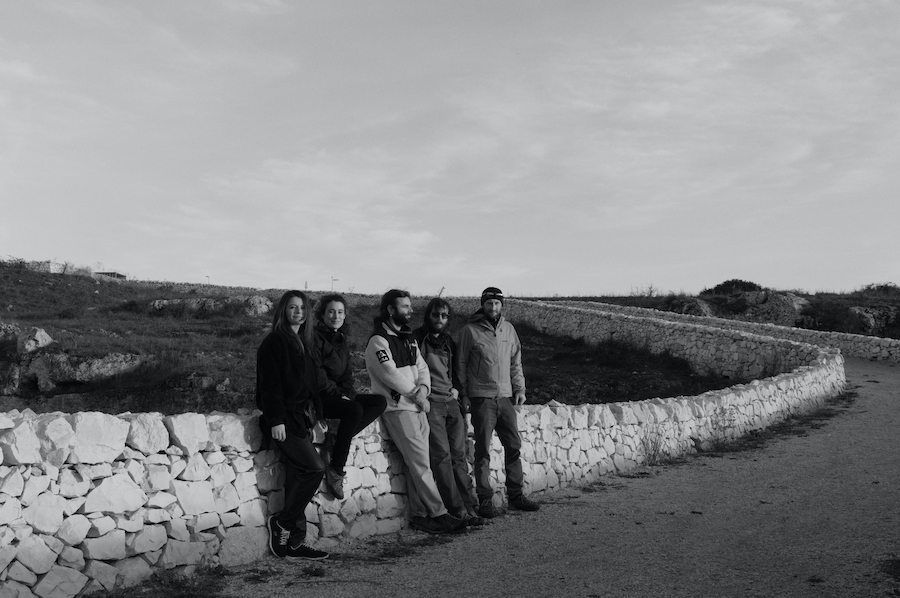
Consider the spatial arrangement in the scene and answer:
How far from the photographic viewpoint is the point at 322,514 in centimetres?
601

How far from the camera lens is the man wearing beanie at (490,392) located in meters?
7.08

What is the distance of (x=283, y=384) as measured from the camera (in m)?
5.53

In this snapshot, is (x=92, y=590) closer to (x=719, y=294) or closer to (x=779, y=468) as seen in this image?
(x=779, y=468)

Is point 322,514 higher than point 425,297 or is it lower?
lower

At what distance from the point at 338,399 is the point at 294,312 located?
2.62 ft

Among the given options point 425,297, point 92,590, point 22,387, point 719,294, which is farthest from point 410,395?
point 719,294

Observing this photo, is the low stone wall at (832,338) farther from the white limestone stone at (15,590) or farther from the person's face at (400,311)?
the white limestone stone at (15,590)

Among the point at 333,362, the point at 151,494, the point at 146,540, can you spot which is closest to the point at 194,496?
the point at 151,494

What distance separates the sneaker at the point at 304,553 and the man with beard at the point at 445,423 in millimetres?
1360

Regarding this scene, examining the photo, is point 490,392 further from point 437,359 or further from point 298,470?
point 298,470

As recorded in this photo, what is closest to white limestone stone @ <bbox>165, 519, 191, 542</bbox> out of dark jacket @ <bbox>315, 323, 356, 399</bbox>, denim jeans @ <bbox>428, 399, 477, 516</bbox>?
dark jacket @ <bbox>315, 323, 356, 399</bbox>

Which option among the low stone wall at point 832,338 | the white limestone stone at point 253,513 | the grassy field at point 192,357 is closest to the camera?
the white limestone stone at point 253,513

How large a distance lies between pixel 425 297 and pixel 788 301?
59.3 feet

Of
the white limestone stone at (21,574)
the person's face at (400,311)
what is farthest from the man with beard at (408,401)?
the white limestone stone at (21,574)
